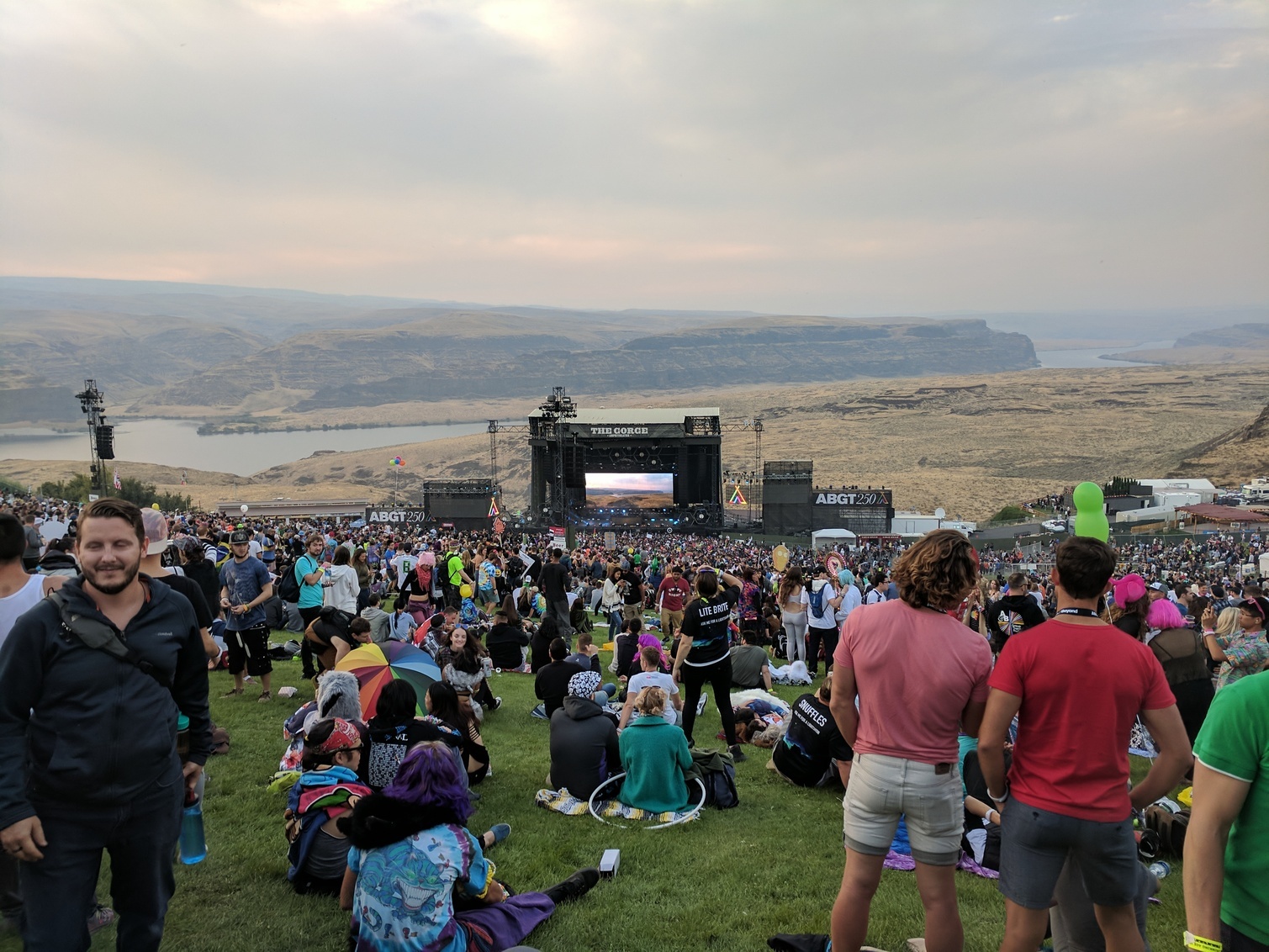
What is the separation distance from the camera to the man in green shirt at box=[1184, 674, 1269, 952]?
8.19 feet

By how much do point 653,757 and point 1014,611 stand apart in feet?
8.30

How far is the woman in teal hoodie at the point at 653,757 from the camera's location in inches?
238

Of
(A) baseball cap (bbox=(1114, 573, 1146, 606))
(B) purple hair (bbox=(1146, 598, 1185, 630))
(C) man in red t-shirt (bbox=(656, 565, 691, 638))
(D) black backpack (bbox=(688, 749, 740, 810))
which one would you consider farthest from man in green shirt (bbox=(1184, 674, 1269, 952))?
(C) man in red t-shirt (bbox=(656, 565, 691, 638))

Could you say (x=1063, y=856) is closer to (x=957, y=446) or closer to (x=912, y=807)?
(x=912, y=807)

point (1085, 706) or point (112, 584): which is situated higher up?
point (112, 584)

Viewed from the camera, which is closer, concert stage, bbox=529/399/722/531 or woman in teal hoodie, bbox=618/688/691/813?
woman in teal hoodie, bbox=618/688/691/813

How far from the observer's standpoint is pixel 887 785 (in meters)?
3.51

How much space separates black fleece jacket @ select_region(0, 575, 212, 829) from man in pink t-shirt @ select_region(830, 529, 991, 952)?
2.61 meters

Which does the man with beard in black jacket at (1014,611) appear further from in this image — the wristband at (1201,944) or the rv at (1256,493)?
the rv at (1256,493)

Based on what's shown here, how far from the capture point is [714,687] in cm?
707

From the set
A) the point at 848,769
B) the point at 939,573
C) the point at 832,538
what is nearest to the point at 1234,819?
the point at 939,573

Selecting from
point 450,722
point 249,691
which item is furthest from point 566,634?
point 450,722

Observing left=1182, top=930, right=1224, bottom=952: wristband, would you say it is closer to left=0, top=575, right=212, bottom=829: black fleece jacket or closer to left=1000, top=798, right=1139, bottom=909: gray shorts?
left=1000, top=798, right=1139, bottom=909: gray shorts

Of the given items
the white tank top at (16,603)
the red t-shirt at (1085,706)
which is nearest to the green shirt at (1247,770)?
the red t-shirt at (1085,706)
